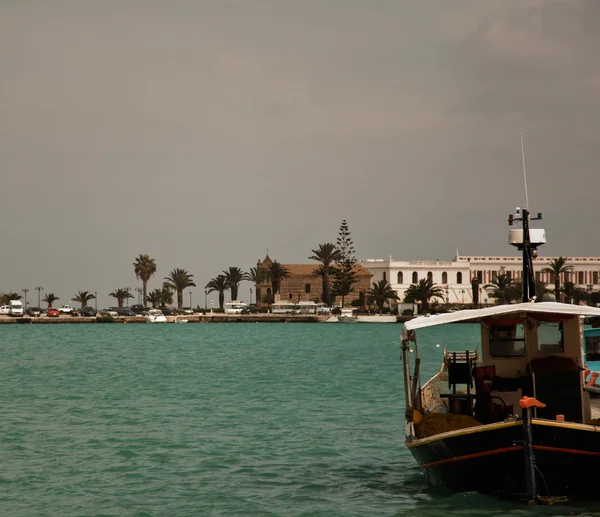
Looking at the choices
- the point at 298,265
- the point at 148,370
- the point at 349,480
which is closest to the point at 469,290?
the point at 298,265

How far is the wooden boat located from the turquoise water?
611mm

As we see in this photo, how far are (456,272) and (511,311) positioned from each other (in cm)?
17838

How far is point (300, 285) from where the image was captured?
179m

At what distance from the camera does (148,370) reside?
54.7m

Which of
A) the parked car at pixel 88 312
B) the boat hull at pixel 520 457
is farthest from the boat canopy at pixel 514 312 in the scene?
the parked car at pixel 88 312

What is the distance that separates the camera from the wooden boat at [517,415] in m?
15.0

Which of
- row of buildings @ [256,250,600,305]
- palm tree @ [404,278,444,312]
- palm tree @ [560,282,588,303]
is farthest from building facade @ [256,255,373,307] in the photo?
palm tree @ [560,282,588,303]

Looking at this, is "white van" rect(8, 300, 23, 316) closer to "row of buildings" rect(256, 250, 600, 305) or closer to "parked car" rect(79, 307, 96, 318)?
"parked car" rect(79, 307, 96, 318)

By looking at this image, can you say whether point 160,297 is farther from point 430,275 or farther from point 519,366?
point 519,366

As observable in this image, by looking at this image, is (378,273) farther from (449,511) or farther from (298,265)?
(449,511)

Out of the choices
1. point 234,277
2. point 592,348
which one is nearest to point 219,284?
point 234,277

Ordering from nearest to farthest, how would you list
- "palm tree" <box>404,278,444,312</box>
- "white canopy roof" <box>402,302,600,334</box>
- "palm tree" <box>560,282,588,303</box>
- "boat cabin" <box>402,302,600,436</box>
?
"white canopy roof" <box>402,302,600,334</box>, "boat cabin" <box>402,302,600,436</box>, "palm tree" <box>560,282,588,303</box>, "palm tree" <box>404,278,444,312</box>

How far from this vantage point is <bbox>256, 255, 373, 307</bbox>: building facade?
17850 centimetres

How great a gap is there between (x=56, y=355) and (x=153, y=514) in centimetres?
5605
